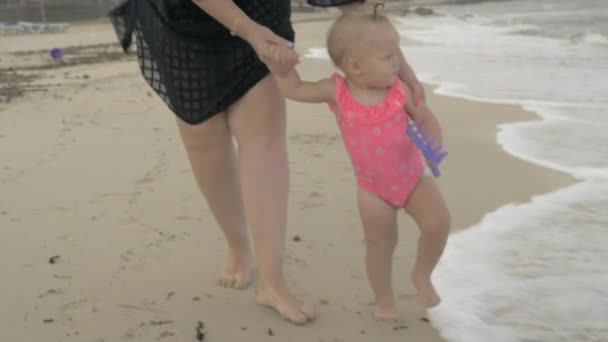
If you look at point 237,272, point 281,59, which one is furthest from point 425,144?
point 237,272

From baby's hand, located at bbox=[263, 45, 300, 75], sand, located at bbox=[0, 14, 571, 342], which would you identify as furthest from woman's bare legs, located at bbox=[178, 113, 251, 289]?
baby's hand, located at bbox=[263, 45, 300, 75]

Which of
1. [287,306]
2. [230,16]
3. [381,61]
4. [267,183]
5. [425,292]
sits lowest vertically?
[287,306]

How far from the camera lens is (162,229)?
3.14 metres

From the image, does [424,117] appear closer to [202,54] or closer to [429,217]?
[429,217]

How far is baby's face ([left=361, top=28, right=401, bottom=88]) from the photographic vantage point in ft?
6.71

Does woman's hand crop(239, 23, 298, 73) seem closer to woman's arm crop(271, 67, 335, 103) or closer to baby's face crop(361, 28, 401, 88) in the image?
woman's arm crop(271, 67, 335, 103)

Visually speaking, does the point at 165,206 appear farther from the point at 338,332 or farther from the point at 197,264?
the point at 338,332

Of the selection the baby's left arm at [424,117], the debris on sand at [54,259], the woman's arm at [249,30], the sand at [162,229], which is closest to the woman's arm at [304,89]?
the woman's arm at [249,30]

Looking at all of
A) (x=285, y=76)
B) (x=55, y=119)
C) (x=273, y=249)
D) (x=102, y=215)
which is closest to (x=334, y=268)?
(x=273, y=249)

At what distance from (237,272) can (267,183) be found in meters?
0.45

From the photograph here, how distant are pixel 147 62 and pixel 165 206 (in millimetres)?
1184

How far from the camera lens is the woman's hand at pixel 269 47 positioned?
6.57ft

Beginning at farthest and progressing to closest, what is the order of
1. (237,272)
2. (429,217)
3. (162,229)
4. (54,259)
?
(162,229)
(54,259)
(237,272)
(429,217)

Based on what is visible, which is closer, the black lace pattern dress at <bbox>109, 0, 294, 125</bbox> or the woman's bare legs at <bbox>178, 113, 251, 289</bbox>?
the black lace pattern dress at <bbox>109, 0, 294, 125</bbox>
